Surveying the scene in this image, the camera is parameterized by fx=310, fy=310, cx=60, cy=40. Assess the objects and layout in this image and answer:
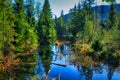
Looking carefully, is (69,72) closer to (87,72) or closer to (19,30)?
(87,72)

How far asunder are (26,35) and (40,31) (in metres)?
25.8

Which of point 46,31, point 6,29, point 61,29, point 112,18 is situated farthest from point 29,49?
point 61,29

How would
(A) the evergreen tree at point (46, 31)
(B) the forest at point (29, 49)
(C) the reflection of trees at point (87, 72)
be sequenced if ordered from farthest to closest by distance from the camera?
1. (A) the evergreen tree at point (46, 31)
2. (C) the reflection of trees at point (87, 72)
3. (B) the forest at point (29, 49)

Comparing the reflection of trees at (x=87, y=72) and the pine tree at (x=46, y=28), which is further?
the pine tree at (x=46, y=28)

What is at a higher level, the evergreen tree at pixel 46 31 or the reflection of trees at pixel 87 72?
the evergreen tree at pixel 46 31

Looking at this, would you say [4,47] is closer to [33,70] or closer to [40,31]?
[33,70]

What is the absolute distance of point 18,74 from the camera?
46219 mm

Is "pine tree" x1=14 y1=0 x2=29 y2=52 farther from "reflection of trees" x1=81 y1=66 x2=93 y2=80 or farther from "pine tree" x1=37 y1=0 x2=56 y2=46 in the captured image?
"pine tree" x1=37 y1=0 x2=56 y2=46

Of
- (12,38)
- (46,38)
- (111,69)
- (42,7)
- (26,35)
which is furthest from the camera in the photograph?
(42,7)

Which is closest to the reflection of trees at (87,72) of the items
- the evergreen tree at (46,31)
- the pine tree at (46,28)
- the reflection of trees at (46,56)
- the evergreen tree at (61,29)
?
the reflection of trees at (46,56)

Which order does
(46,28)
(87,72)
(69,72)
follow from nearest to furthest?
(87,72) < (69,72) < (46,28)

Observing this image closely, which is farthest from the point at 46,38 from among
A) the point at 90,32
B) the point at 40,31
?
the point at 90,32

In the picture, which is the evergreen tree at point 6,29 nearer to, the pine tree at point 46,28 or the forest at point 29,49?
the forest at point 29,49

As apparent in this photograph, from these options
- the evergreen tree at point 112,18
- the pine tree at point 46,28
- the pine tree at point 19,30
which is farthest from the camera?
the evergreen tree at point 112,18
